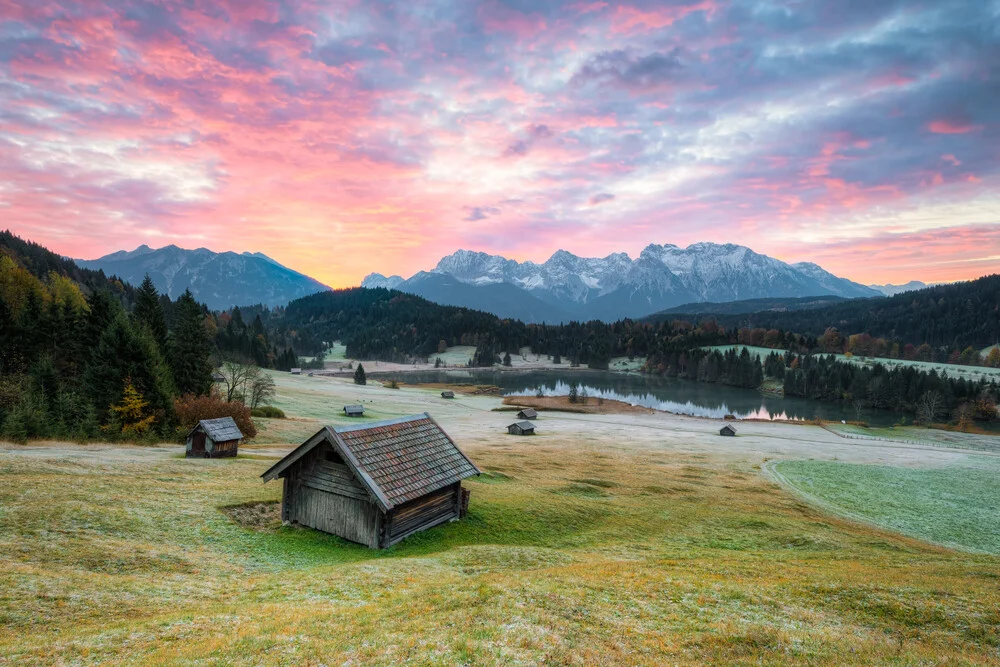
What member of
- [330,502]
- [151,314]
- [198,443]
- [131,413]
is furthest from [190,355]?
[330,502]

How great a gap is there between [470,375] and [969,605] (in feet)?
613

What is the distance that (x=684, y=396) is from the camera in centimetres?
15200

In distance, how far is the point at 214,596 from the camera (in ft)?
44.3

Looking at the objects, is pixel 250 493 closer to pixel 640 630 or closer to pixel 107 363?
pixel 640 630

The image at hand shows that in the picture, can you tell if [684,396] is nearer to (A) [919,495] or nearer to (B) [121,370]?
(A) [919,495]

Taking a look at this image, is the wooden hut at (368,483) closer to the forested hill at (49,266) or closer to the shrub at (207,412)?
the shrub at (207,412)

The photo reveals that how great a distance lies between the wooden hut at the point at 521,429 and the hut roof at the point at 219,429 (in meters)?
39.3

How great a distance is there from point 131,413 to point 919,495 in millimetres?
73658

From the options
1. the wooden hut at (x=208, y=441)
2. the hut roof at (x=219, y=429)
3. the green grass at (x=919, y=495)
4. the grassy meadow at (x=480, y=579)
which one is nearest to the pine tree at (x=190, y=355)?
the grassy meadow at (x=480, y=579)

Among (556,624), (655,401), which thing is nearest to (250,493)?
(556,624)

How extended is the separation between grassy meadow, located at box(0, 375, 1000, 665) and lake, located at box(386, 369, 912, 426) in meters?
92.9

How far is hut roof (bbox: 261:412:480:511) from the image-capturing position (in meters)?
20.5

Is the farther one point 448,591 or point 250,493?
point 250,493

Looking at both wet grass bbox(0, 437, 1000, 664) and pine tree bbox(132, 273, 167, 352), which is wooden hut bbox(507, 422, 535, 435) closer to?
wet grass bbox(0, 437, 1000, 664)
